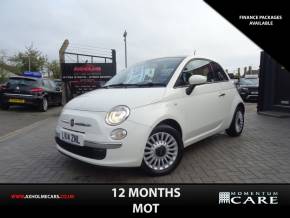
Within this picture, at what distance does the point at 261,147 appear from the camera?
452cm

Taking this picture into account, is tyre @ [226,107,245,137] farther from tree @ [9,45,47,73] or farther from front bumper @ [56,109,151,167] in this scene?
tree @ [9,45,47,73]

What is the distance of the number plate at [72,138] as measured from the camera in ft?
10.0

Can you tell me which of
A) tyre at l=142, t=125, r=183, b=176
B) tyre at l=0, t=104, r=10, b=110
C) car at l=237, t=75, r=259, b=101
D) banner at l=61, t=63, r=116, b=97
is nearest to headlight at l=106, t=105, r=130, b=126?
tyre at l=142, t=125, r=183, b=176

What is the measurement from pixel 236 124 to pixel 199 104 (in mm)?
1751

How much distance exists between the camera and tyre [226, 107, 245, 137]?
5109mm

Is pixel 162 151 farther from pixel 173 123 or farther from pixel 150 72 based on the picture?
pixel 150 72

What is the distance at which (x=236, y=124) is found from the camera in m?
5.20

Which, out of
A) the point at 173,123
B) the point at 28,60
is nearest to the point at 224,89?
the point at 173,123

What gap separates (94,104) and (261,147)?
3166 millimetres

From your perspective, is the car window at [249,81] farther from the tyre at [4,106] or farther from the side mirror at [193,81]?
the tyre at [4,106]

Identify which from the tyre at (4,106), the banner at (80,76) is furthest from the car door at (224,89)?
the tyre at (4,106)

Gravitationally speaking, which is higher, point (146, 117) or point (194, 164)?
point (146, 117)

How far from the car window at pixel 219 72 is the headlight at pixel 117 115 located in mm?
2353

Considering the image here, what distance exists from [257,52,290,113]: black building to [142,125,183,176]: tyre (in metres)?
6.37
